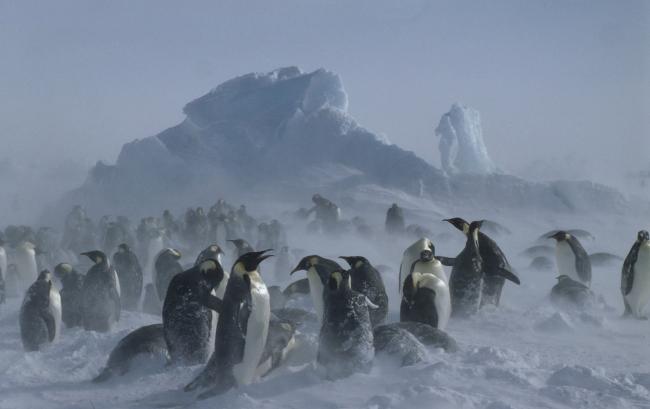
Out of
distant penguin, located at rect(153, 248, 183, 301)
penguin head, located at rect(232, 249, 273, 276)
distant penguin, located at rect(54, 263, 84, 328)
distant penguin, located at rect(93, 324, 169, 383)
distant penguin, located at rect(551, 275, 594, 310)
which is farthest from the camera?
distant penguin, located at rect(153, 248, 183, 301)

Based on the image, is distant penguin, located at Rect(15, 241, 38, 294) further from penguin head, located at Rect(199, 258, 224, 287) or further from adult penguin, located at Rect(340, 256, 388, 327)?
penguin head, located at Rect(199, 258, 224, 287)

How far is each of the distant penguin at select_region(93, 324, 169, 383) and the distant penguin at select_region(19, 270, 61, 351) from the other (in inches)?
72.1

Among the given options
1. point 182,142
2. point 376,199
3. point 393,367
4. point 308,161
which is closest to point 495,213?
point 376,199

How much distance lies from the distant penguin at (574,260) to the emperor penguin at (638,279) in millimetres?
1880

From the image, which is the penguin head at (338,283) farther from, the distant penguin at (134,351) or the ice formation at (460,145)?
the ice formation at (460,145)

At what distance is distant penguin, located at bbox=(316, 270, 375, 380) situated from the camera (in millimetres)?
4648

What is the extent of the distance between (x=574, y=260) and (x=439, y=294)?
4560mm

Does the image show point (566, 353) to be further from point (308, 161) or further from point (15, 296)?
point (308, 161)

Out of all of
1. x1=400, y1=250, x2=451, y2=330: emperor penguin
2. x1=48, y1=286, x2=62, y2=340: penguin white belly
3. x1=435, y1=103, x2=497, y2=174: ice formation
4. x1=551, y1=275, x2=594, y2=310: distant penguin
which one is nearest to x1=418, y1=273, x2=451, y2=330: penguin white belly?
x1=400, y1=250, x2=451, y2=330: emperor penguin

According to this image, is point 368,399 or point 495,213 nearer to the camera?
point 368,399

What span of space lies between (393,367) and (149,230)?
37.5 feet

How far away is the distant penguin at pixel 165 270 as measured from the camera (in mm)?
8961

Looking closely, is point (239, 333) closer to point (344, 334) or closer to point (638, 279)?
point (344, 334)

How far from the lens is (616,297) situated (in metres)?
10.3
